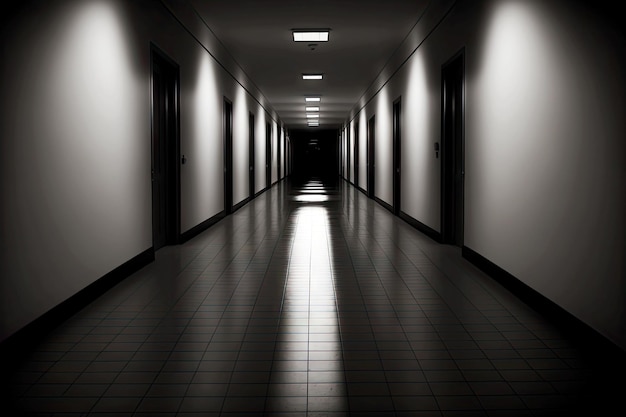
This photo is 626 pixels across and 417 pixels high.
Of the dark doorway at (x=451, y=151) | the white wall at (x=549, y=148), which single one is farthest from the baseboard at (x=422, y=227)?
the white wall at (x=549, y=148)

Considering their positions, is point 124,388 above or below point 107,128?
below

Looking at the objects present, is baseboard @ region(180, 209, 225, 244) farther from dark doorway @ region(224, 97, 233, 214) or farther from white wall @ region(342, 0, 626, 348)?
white wall @ region(342, 0, 626, 348)

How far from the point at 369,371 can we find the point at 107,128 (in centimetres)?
326

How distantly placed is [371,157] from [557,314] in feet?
39.0

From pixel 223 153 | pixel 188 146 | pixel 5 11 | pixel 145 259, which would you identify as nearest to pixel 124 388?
pixel 5 11

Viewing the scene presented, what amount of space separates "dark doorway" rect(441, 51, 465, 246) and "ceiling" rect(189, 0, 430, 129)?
1.06m

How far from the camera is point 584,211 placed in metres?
3.55

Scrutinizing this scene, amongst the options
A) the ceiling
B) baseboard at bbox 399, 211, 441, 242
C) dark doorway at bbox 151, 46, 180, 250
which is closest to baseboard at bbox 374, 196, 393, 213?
baseboard at bbox 399, 211, 441, 242

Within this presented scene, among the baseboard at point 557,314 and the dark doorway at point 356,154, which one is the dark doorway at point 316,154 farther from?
the baseboard at point 557,314

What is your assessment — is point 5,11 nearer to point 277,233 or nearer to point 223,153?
point 277,233

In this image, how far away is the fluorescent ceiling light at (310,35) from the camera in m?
8.73

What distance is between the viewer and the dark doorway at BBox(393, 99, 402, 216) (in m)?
11.2

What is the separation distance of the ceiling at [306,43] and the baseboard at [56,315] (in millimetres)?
3613

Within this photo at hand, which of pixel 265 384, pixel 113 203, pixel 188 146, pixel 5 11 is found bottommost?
pixel 265 384
